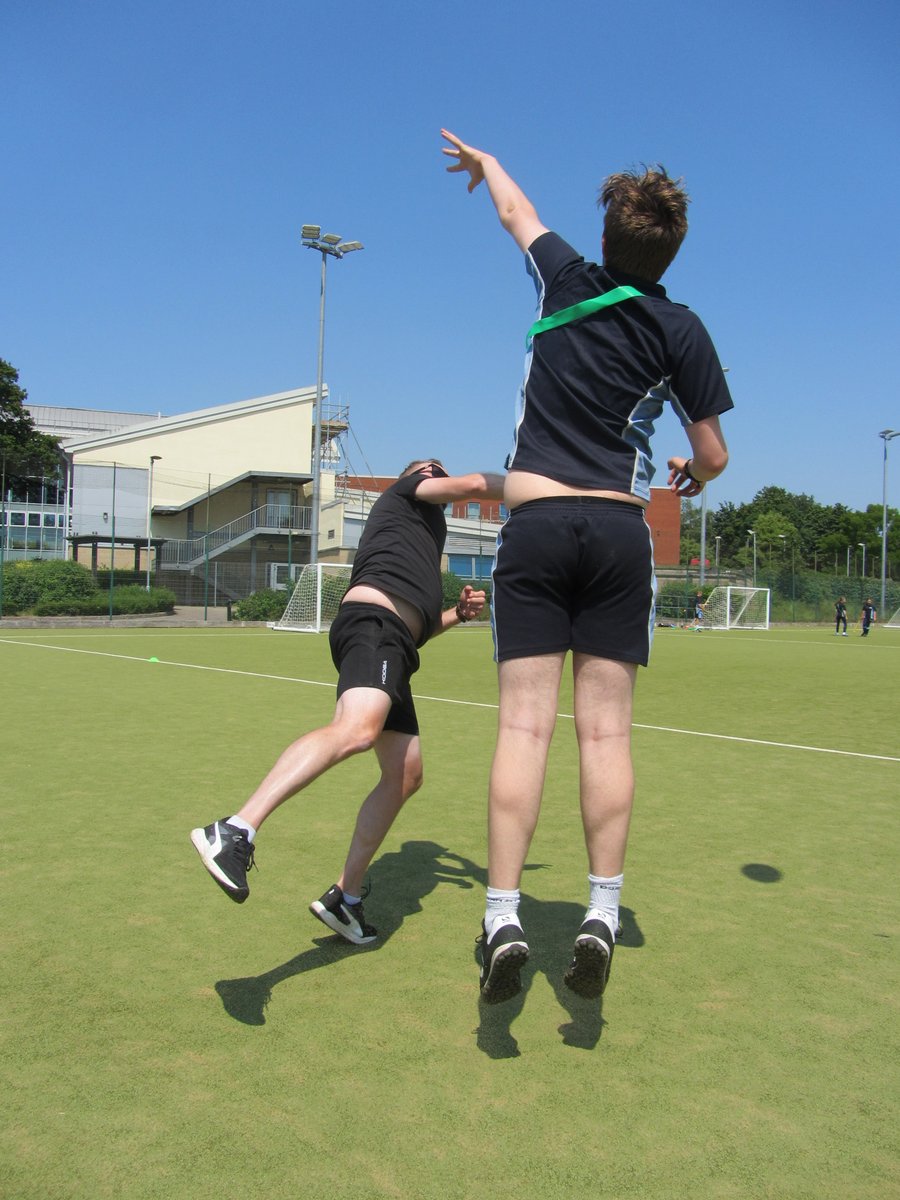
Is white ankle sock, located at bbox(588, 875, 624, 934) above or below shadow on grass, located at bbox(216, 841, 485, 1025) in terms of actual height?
above

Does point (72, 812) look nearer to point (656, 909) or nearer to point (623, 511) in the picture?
point (656, 909)

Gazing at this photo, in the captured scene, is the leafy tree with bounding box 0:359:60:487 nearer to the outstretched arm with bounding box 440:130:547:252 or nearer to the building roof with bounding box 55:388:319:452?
the building roof with bounding box 55:388:319:452

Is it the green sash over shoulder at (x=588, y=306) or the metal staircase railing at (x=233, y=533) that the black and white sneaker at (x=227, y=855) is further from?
the metal staircase railing at (x=233, y=533)

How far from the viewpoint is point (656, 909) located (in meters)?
3.73

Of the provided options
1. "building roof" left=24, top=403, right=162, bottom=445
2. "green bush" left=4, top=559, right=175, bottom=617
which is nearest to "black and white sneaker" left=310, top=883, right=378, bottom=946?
"green bush" left=4, top=559, right=175, bottom=617

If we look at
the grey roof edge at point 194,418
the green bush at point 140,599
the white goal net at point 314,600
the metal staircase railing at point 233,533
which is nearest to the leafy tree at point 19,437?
the grey roof edge at point 194,418

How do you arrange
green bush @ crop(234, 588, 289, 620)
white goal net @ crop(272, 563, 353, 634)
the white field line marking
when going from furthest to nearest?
green bush @ crop(234, 588, 289, 620), white goal net @ crop(272, 563, 353, 634), the white field line marking

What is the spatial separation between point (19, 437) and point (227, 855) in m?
53.0

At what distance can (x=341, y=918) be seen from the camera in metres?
3.36

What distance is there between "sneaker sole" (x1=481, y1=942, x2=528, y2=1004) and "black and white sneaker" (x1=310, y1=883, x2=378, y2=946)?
2.82 feet

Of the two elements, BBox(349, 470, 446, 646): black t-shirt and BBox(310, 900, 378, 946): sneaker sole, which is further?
BBox(349, 470, 446, 646): black t-shirt

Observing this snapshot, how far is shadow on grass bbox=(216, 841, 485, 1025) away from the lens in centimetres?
287

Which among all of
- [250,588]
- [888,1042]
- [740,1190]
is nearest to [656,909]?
[888,1042]

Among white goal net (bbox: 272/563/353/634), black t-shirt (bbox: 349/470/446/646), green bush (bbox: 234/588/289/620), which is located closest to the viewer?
black t-shirt (bbox: 349/470/446/646)
